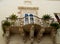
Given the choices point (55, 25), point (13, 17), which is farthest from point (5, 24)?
point (55, 25)

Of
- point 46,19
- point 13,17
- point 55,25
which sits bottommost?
point 55,25

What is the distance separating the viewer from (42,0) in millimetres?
8086

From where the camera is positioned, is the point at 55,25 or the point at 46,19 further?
the point at 46,19

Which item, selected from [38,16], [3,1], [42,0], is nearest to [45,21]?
[38,16]

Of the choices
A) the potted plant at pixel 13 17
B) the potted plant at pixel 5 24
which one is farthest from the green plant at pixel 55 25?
the potted plant at pixel 5 24

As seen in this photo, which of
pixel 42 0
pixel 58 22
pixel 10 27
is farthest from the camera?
pixel 42 0

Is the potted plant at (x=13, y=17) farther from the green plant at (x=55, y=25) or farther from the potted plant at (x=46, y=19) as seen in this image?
the green plant at (x=55, y=25)

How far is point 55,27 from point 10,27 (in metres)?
1.57

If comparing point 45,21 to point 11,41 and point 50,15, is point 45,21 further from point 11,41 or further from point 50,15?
point 11,41

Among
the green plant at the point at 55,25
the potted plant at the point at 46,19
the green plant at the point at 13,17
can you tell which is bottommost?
the green plant at the point at 55,25

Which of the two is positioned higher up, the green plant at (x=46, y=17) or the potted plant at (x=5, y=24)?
the green plant at (x=46, y=17)

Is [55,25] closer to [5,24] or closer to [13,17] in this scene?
[13,17]

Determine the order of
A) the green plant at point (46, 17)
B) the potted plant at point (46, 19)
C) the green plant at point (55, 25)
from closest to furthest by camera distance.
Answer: the green plant at point (55, 25) → the potted plant at point (46, 19) → the green plant at point (46, 17)

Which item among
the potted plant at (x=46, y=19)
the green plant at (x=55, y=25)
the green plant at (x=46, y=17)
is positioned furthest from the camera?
the green plant at (x=46, y=17)
